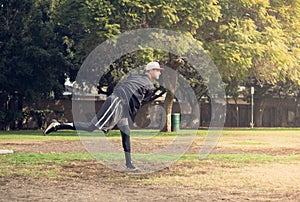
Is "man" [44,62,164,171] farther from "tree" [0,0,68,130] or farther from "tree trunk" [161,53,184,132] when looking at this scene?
"tree" [0,0,68,130]

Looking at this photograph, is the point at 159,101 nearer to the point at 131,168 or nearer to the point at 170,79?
the point at 170,79

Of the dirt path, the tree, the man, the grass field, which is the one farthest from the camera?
the tree

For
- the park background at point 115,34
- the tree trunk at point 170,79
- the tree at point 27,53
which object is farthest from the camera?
the tree at point 27,53

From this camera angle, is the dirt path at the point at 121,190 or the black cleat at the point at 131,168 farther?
the black cleat at the point at 131,168

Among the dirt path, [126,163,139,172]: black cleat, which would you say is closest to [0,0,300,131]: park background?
[126,163,139,172]: black cleat

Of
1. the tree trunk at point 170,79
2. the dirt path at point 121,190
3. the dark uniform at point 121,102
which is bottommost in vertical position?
the dirt path at point 121,190

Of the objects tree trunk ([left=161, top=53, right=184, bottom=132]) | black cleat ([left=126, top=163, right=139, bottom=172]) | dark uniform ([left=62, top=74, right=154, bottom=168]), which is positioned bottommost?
black cleat ([left=126, top=163, right=139, bottom=172])

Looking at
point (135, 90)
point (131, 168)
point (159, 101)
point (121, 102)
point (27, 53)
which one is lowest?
point (131, 168)

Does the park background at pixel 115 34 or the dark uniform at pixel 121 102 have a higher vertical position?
the park background at pixel 115 34

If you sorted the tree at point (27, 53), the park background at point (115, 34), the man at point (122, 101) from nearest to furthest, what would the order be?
the man at point (122, 101) → the park background at point (115, 34) → the tree at point (27, 53)

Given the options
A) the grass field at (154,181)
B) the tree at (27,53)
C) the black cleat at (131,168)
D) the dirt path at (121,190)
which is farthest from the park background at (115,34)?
the dirt path at (121,190)

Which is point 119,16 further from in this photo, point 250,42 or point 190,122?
point 190,122

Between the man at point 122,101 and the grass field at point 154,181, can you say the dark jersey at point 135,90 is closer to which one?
the man at point 122,101

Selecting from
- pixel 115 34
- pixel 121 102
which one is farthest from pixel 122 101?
pixel 115 34
